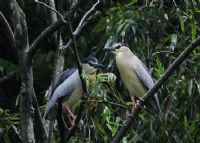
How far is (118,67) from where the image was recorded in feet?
18.8

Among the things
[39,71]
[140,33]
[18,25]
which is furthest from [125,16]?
[39,71]

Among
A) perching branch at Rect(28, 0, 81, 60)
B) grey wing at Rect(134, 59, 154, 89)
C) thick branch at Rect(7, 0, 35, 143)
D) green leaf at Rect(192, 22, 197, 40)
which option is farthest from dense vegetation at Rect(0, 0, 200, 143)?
perching branch at Rect(28, 0, 81, 60)

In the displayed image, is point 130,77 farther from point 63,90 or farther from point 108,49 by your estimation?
point 63,90

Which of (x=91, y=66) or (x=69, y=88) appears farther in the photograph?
Result: (x=69, y=88)

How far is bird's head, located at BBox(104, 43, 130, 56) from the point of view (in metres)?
5.62

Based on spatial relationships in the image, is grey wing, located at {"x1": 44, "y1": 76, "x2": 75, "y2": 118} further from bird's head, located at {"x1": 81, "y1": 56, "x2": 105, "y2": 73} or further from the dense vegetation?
bird's head, located at {"x1": 81, "y1": 56, "x2": 105, "y2": 73}

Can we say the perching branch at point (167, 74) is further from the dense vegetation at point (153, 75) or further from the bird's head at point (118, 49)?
the bird's head at point (118, 49)

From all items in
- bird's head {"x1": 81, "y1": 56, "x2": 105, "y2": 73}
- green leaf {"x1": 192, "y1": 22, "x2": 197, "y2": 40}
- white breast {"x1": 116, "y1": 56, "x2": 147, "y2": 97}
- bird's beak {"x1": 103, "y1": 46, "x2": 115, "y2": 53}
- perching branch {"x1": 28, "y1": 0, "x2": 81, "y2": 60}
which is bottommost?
white breast {"x1": 116, "y1": 56, "x2": 147, "y2": 97}

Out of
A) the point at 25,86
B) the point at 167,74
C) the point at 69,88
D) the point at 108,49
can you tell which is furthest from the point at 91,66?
the point at 167,74

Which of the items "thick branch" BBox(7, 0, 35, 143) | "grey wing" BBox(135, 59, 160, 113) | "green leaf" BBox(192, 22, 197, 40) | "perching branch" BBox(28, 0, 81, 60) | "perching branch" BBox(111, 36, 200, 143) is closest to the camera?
"perching branch" BBox(111, 36, 200, 143)

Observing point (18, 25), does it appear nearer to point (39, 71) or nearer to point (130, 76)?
point (130, 76)

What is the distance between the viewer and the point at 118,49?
566 cm

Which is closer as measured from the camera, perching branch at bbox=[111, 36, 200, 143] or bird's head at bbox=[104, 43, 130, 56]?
perching branch at bbox=[111, 36, 200, 143]

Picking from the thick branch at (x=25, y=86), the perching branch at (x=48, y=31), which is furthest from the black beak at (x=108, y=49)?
the perching branch at (x=48, y=31)
